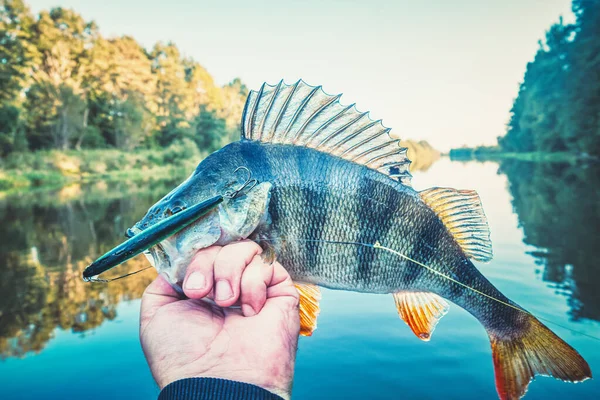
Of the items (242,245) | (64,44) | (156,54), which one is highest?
(156,54)

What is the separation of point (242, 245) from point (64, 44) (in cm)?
4780

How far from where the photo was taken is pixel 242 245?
5.62 ft

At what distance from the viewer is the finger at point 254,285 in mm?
1660

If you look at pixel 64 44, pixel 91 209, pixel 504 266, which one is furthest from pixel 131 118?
pixel 504 266

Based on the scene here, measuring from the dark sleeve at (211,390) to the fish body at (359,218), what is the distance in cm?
61

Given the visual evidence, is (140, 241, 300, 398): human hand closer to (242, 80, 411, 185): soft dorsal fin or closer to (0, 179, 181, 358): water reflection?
(242, 80, 411, 185): soft dorsal fin

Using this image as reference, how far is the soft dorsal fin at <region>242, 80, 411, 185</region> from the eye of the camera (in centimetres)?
196

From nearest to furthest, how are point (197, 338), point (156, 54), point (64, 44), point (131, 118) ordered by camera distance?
point (197, 338), point (64, 44), point (131, 118), point (156, 54)

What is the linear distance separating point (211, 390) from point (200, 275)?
434 mm

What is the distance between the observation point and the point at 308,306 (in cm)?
205

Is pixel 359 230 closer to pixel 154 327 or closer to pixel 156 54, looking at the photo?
pixel 154 327

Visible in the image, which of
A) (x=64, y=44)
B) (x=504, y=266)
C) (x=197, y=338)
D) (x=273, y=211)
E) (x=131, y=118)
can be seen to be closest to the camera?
(x=197, y=338)

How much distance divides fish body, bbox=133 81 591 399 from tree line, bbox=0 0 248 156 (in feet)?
128

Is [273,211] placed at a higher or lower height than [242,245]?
higher
